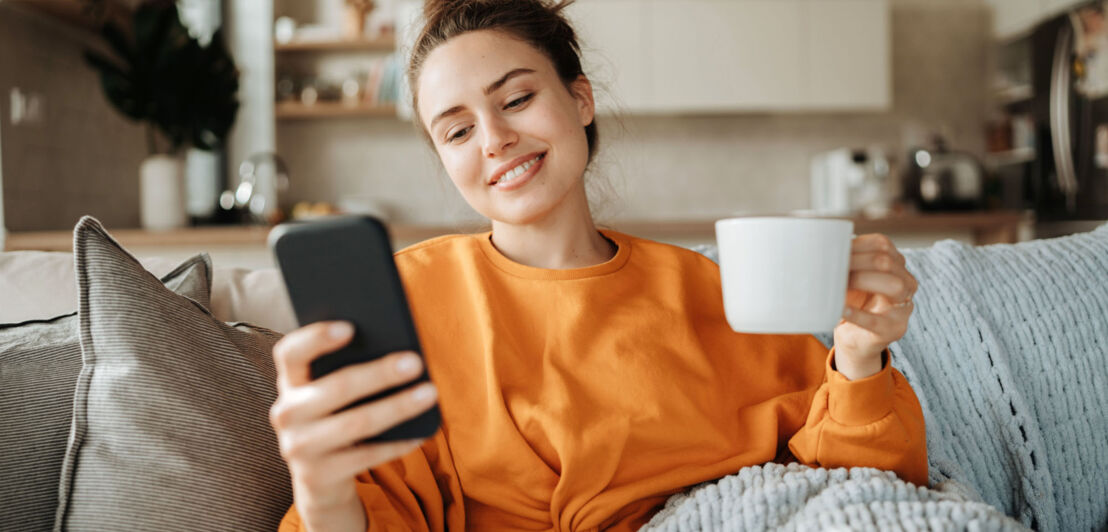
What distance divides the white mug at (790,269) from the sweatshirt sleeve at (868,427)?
0.25m

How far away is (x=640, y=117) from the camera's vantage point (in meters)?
4.38

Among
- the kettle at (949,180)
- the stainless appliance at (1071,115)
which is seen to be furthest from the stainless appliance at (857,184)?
the stainless appliance at (1071,115)

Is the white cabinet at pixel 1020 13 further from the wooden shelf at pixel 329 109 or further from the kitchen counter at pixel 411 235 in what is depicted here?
the wooden shelf at pixel 329 109

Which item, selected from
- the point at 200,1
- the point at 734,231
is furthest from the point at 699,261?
the point at 200,1

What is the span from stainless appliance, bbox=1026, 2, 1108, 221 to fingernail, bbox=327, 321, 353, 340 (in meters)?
3.80

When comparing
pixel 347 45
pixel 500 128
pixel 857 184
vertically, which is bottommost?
pixel 500 128

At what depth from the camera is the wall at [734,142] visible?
4.42 meters

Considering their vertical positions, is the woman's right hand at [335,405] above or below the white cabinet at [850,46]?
below

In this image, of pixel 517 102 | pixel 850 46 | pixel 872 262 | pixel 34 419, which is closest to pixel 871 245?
pixel 872 262

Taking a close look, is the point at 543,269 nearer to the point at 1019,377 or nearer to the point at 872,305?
the point at 872,305

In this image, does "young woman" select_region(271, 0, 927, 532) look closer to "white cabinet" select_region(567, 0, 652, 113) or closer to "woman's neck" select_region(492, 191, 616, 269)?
"woman's neck" select_region(492, 191, 616, 269)

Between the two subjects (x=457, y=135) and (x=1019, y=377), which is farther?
(x=1019, y=377)

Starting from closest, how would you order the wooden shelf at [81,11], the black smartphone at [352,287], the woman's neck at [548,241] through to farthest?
the black smartphone at [352,287]
the woman's neck at [548,241]
the wooden shelf at [81,11]

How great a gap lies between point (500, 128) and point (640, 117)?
347 centimetres
